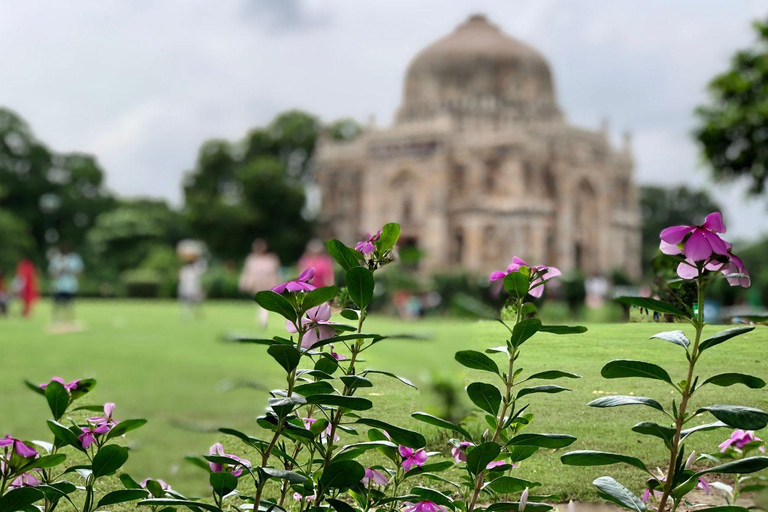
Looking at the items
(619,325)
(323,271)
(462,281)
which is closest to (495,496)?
(619,325)

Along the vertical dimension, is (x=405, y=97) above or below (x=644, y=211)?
above

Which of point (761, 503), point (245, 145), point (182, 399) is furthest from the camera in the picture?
point (245, 145)

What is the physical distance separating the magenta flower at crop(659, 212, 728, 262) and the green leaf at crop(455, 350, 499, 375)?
10.9 inches

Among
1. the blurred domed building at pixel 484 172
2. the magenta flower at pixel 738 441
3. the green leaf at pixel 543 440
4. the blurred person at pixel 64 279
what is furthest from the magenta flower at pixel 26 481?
the blurred domed building at pixel 484 172

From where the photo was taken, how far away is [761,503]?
4.55 ft

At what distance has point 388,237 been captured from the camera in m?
1.24

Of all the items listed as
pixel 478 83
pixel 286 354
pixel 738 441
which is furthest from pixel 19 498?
pixel 478 83

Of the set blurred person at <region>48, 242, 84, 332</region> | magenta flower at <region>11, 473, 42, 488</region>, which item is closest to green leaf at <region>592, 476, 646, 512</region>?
magenta flower at <region>11, 473, 42, 488</region>

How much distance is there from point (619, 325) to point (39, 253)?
39225mm

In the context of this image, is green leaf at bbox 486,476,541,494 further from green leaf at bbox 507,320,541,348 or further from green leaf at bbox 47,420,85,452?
green leaf at bbox 47,420,85,452

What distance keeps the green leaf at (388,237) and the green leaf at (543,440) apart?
1.05ft

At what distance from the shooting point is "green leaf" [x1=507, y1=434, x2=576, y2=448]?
48.7 inches

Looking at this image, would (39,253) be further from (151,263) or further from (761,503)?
(761,503)

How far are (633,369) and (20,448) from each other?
839 millimetres
